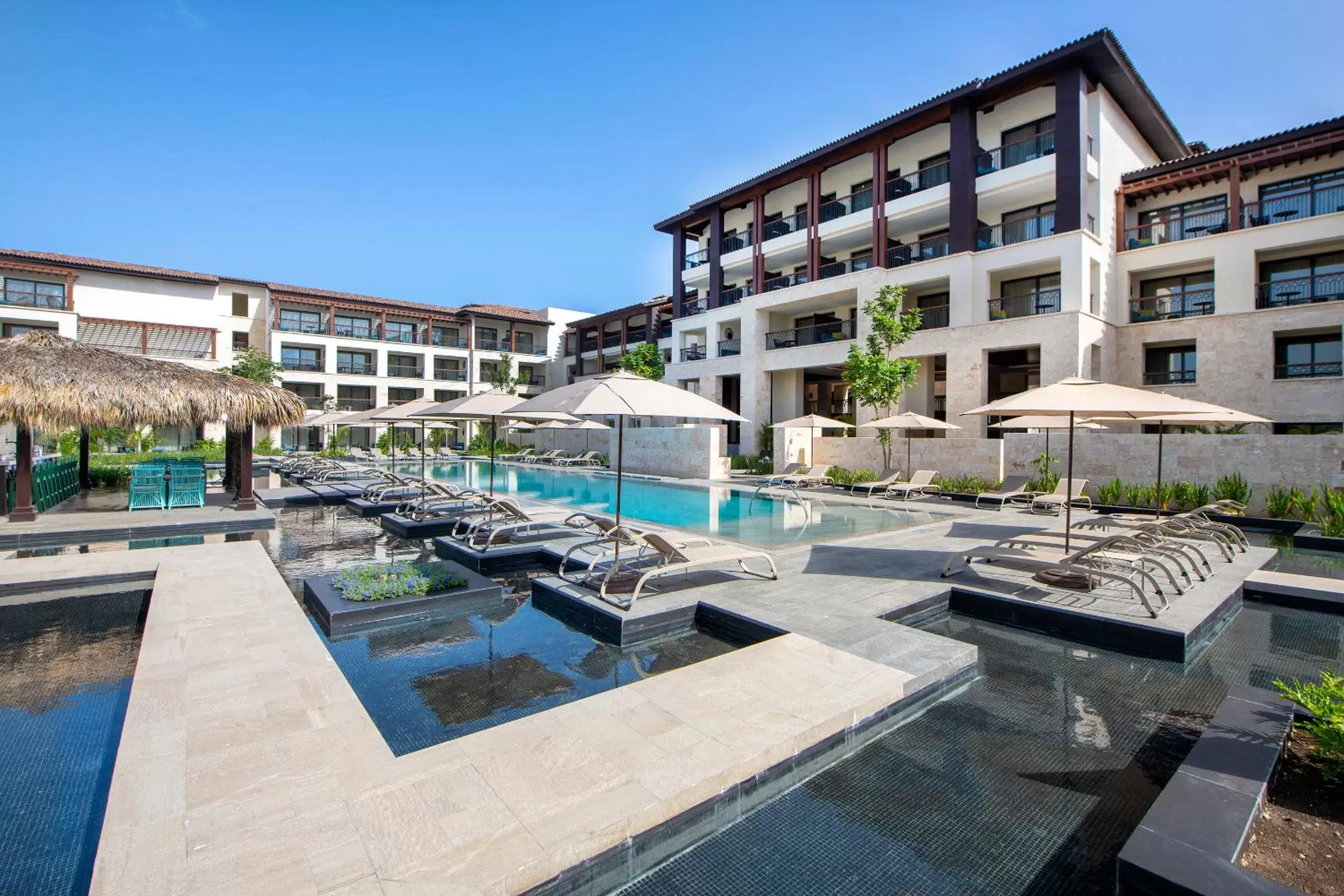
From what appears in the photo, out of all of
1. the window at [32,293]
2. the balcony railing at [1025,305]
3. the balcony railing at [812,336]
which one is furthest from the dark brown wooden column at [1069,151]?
the window at [32,293]

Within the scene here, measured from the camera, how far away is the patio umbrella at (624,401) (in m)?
6.82

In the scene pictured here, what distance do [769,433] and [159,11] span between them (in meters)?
22.3

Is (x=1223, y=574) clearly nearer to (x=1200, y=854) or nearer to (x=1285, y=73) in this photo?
(x=1200, y=854)

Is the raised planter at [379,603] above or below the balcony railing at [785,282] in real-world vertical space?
below

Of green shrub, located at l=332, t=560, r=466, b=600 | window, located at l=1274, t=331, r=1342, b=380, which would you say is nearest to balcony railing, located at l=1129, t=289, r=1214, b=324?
window, located at l=1274, t=331, r=1342, b=380

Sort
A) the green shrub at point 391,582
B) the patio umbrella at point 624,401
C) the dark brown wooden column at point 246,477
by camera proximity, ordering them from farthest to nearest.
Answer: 1. the dark brown wooden column at point 246,477
2. the patio umbrella at point 624,401
3. the green shrub at point 391,582

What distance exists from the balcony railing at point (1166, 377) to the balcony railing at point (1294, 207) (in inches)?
183

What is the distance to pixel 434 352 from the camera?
4809 cm

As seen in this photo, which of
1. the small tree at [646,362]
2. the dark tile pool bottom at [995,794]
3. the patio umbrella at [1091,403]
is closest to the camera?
the dark tile pool bottom at [995,794]

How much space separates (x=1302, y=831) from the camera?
9.45ft

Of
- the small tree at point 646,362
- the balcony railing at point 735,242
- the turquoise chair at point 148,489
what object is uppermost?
the balcony railing at point 735,242

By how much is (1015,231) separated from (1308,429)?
10.2 metres

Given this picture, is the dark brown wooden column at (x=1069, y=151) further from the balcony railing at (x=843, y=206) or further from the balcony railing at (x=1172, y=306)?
the balcony railing at (x=843, y=206)

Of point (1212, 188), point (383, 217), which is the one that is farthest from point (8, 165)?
point (1212, 188)
